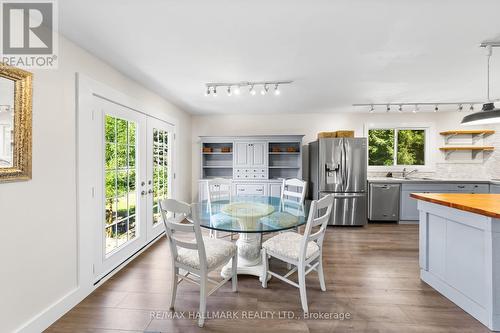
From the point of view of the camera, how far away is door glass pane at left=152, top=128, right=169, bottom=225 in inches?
135

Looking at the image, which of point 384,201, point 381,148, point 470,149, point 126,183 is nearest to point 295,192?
point 384,201

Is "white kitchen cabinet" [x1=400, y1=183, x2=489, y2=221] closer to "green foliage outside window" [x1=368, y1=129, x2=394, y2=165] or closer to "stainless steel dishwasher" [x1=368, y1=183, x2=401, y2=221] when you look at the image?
"stainless steel dishwasher" [x1=368, y1=183, x2=401, y2=221]

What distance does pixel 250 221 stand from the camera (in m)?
2.20

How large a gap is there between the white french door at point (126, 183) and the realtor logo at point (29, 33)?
1.92ft

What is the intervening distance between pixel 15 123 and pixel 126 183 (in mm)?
1376

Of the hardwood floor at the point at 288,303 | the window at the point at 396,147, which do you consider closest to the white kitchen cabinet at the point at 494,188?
the window at the point at 396,147

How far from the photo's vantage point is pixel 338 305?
1977mm

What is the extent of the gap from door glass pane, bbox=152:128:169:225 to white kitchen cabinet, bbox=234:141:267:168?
1.51 meters

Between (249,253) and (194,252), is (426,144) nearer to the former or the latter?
(249,253)

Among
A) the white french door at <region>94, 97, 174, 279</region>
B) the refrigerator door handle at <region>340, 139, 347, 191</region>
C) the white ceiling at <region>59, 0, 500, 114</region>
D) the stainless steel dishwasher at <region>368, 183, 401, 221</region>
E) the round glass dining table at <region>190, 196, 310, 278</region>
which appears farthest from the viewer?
the stainless steel dishwasher at <region>368, 183, 401, 221</region>

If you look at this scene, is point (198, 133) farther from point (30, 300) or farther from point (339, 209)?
point (30, 300)

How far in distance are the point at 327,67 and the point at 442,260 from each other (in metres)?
2.28

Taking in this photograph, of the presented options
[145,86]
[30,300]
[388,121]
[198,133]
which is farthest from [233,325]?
[388,121]

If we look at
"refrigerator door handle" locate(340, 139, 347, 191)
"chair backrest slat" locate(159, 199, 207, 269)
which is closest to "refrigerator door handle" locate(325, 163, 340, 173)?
"refrigerator door handle" locate(340, 139, 347, 191)
